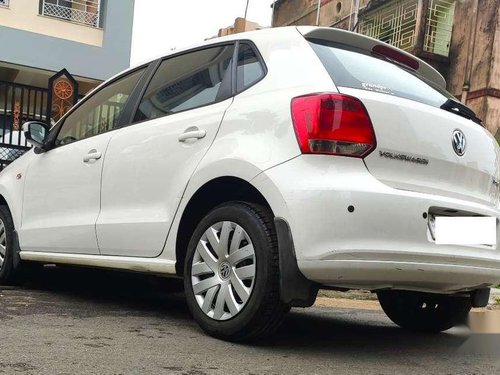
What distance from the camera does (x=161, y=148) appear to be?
3.58 m

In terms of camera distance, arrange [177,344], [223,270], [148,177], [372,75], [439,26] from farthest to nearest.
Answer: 1. [439,26]
2. [148,177]
3. [372,75]
4. [223,270]
5. [177,344]

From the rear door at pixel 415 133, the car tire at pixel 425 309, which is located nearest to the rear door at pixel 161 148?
the rear door at pixel 415 133

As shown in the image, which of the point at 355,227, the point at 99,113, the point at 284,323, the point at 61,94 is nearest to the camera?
the point at 355,227

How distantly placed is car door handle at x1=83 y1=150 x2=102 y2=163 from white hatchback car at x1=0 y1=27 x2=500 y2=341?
0.11ft

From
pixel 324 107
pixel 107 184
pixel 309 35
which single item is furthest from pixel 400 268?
pixel 107 184

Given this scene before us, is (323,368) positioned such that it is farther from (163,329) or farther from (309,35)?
(309,35)

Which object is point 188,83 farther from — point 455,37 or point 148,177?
point 455,37

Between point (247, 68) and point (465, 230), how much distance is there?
142 cm

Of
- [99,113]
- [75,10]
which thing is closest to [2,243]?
[99,113]

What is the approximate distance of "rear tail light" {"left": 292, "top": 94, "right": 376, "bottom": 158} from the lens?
284 centimetres

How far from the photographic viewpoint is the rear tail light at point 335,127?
112 inches

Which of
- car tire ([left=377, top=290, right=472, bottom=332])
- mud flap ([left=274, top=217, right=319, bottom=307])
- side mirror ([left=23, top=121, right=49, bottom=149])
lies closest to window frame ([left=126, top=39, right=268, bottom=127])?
mud flap ([left=274, top=217, right=319, bottom=307])

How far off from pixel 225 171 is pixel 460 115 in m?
1.32

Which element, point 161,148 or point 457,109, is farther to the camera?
point 161,148
